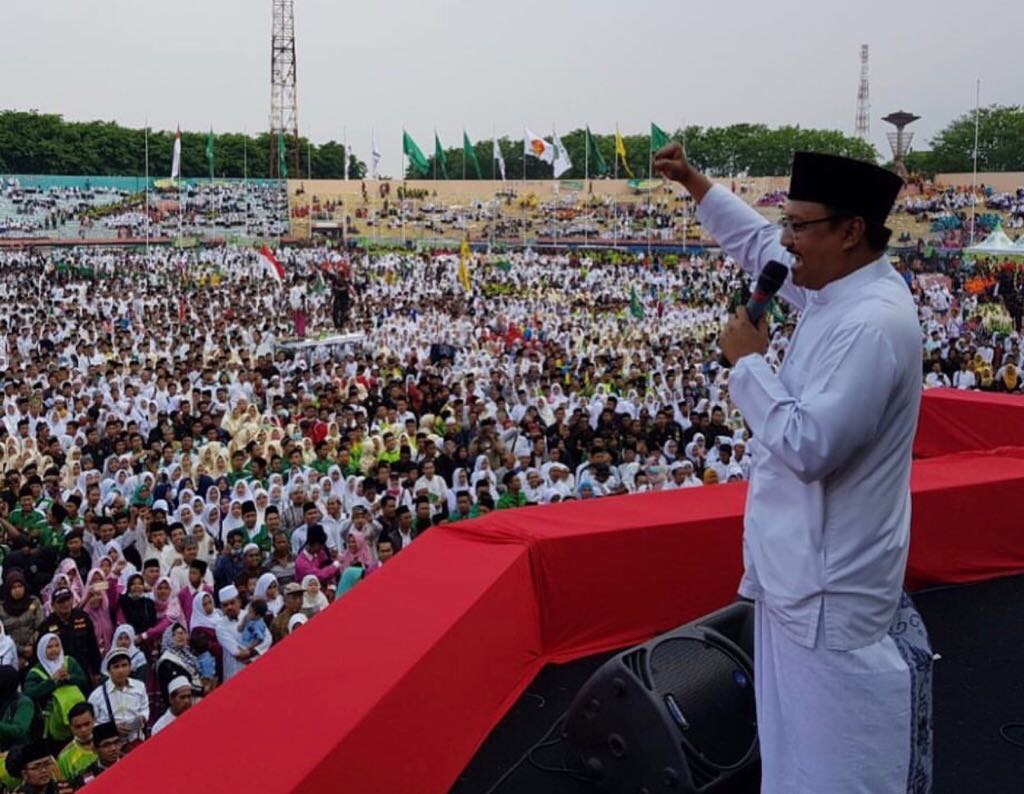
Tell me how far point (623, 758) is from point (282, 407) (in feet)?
27.7

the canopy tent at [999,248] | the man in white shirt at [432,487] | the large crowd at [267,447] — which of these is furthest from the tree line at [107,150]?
the man in white shirt at [432,487]

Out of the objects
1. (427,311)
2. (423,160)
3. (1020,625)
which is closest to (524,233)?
(423,160)

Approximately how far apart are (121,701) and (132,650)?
1.64ft

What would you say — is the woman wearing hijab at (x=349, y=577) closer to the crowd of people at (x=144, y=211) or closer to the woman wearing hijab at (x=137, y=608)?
the woman wearing hijab at (x=137, y=608)

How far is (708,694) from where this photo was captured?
6.75ft

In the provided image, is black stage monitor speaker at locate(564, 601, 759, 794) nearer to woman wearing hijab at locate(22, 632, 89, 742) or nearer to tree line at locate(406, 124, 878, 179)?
woman wearing hijab at locate(22, 632, 89, 742)

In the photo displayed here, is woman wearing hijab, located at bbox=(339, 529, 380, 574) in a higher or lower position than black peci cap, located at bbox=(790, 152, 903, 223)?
lower

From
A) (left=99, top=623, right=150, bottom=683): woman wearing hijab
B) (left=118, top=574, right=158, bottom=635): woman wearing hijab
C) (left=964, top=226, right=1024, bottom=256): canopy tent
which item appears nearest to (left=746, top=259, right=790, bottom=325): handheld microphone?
(left=99, top=623, right=150, bottom=683): woman wearing hijab

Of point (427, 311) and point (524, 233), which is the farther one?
point (524, 233)

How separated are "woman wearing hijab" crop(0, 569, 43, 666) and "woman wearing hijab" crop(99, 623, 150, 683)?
50 cm

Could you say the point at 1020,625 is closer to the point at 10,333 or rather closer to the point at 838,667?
the point at 838,667

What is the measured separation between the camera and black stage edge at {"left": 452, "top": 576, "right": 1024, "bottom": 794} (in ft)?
7.32

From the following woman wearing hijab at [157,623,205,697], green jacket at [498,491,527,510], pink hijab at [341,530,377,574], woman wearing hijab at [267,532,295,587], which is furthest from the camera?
green jacket at [498,491,527,510]

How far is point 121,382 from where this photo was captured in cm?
1088
